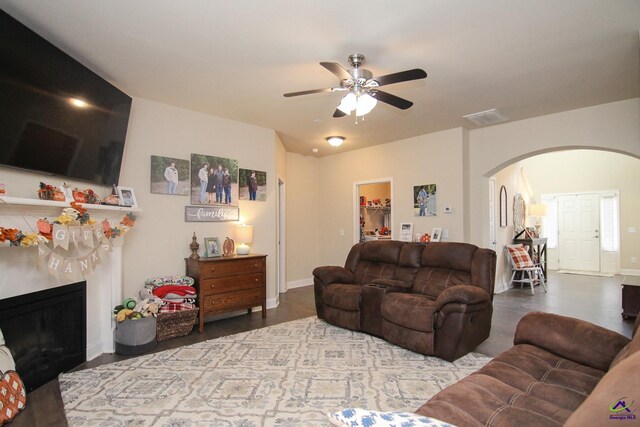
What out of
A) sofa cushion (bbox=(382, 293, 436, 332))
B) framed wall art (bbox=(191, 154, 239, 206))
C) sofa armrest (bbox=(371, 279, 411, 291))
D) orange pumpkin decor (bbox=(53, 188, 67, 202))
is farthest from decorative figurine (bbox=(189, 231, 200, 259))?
sofa cushion (bbox=(382, 293, 436, 332))

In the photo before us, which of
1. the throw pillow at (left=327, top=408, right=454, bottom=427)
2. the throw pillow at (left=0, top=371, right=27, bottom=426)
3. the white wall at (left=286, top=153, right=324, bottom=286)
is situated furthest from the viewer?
the white wall at (left=286, top=153, right=324, bottom=286)

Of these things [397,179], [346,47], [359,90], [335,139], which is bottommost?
[397,179]

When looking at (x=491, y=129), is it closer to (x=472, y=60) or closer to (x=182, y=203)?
(x=472, y=60)

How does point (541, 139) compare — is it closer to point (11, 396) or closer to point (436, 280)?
point (436, 280)

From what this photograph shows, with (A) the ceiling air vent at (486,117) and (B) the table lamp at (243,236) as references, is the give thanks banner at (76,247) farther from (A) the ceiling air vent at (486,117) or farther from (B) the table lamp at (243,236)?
(A) the ceiling air vent at (486,117)

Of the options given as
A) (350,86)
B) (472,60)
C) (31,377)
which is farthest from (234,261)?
(472,60)

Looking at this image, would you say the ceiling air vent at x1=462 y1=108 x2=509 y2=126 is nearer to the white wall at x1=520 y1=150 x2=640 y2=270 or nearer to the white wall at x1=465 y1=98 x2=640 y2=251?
the white wall at x1=465 y1=98 x2=640 y2=251

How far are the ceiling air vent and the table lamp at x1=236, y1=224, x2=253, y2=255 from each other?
128 inches

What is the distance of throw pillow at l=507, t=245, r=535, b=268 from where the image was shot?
6.26 metres

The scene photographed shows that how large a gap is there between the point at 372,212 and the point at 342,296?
12.6 feet

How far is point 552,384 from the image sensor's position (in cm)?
164

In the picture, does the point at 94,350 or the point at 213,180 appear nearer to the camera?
the point at 94,350

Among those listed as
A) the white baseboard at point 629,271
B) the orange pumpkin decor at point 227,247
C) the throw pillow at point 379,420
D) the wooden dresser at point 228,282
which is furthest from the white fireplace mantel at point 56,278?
the white baseboard at point 629,271

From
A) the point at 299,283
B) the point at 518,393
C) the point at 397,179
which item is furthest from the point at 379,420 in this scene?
the point at 299,283
